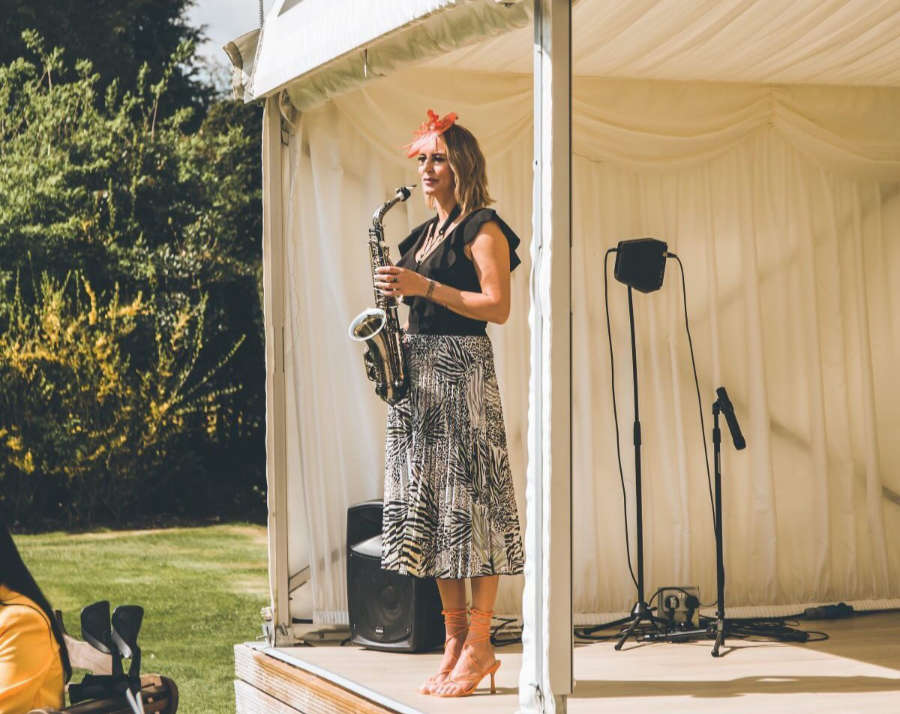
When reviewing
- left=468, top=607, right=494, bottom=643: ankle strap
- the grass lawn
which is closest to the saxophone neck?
left=468, top=607, right=494, bottom=643: ankle strap

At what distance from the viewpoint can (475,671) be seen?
3.94 m

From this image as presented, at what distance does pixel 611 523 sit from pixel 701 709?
5.79 ft

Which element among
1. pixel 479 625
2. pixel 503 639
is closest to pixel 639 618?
pixel 503 639

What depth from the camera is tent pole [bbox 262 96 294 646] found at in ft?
16.5

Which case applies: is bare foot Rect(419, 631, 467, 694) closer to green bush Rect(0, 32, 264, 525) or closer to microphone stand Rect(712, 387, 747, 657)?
microphone stand Rect(712, 387, 747, 657)

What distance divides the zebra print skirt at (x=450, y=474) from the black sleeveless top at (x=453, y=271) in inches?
1.5

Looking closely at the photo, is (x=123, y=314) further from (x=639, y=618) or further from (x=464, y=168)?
(x=464, y=168)

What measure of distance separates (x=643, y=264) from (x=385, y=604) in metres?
1.64

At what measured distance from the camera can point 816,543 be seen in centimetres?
588

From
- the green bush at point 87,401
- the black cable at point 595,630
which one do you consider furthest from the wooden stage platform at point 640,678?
the green bush at point 87,401

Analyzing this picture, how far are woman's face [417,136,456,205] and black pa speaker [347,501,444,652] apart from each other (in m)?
1.50

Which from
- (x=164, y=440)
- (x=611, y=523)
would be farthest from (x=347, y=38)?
(x=164, y=440)

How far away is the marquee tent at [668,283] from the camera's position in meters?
5.07

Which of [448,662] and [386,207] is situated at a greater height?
[386,207]
